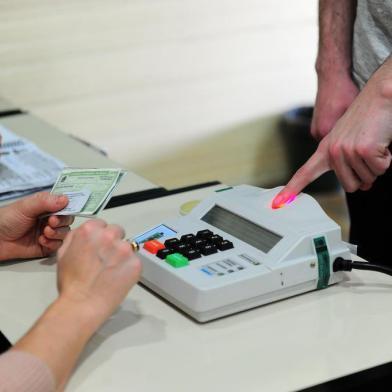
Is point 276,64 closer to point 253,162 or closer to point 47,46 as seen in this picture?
point 253,162

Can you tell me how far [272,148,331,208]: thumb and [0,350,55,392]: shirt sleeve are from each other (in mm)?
444

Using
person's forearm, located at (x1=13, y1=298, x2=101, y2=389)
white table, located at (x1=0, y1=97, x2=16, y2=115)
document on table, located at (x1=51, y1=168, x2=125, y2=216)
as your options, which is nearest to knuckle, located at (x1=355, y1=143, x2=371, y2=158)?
document on table, located at (x1=51, y1=168, x2=125, y2=216)

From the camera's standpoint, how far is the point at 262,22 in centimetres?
295

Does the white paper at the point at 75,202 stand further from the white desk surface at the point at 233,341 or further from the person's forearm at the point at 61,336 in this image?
the person's forearm at the point at 61,336

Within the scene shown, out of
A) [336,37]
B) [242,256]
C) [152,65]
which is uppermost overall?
[336,37]

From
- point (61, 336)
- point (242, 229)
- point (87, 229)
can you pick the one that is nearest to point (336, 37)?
point (242, 229)

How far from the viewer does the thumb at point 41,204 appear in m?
1.14

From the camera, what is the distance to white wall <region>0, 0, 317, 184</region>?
2621 mm

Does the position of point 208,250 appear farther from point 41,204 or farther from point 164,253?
point 41,204

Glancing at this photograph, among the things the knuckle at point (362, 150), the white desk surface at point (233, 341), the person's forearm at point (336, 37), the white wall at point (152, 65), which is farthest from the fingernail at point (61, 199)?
the white wall at point (152, 65)

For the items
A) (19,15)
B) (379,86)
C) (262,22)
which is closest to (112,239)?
(379,86)

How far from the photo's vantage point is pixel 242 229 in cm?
110

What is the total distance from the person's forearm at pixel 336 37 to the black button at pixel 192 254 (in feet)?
2.15

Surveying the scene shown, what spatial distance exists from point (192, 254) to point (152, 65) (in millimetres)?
1856
